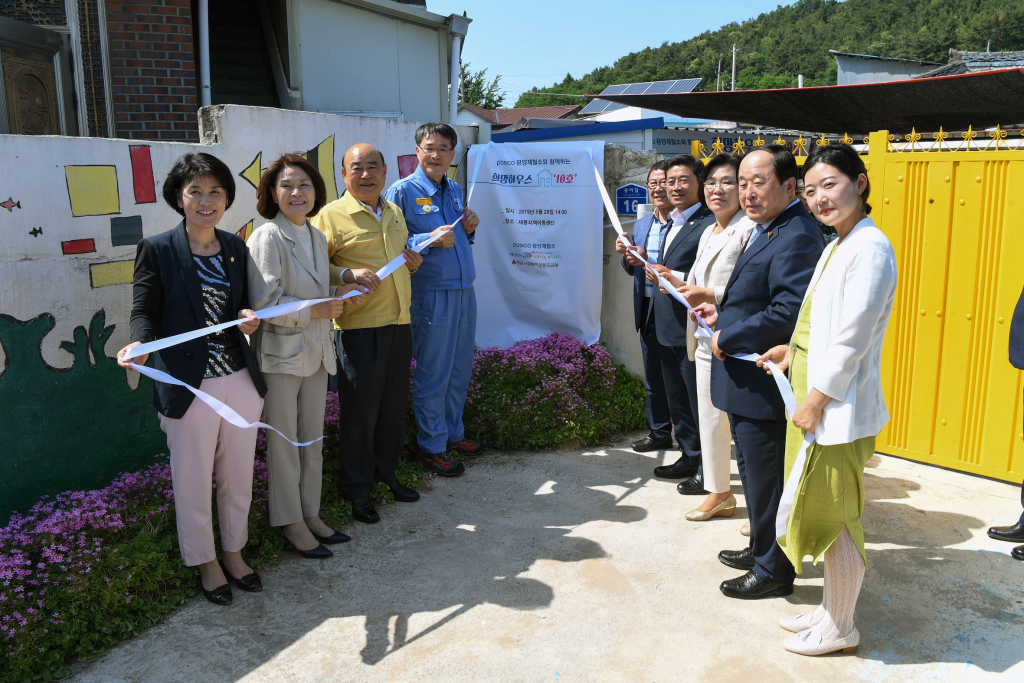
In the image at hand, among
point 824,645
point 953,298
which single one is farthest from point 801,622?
point 953,298

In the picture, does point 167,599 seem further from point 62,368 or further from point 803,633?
point 803,633

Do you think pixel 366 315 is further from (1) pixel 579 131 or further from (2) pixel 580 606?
(1) pixel 579 131

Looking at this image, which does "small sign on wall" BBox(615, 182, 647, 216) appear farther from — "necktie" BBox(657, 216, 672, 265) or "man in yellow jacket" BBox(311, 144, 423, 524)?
"man in yellow jacket" BBox(311, 144, 423, 524)

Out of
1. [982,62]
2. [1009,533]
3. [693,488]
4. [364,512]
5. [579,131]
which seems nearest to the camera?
[1009,533]

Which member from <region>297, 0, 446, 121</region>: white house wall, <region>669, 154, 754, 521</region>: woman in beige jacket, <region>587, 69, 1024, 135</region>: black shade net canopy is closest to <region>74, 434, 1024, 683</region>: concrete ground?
<region>669, 154, 754, 521</region>: woman in beige jacket

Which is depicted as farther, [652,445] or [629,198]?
[629,198]

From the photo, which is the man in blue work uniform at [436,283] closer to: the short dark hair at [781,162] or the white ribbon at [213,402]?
the white ribbon at [213,402]

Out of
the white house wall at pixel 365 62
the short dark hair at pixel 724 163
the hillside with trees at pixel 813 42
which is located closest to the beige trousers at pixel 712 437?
the short dark hair at pixel 724 163

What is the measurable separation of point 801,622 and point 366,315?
8.52 ft

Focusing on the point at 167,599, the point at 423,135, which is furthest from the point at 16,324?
the point at 423,135

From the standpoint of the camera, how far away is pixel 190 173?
3.21 m

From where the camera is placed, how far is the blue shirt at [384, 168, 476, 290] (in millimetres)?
4758

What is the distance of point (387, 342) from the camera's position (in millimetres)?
4211

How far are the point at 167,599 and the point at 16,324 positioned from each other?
5.07 feet
